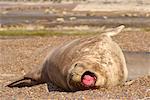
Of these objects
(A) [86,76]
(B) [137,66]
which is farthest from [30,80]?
(A) [86,76]

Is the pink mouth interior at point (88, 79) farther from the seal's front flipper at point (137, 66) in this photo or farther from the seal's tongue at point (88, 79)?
the seal's front flipper at point (137, 66)

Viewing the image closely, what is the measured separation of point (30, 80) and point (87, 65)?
3093mm

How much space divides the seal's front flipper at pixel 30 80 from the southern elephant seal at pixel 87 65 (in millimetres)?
414


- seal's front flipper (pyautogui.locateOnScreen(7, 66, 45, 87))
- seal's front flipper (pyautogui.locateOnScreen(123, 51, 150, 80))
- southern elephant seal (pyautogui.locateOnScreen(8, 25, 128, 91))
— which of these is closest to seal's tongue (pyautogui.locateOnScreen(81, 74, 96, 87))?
southern elephant seal (pyautogui.locateOnScreen(8, 25, 128, 91))

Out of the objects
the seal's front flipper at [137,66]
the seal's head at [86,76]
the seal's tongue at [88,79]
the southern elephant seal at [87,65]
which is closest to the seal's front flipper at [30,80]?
the southern elephant seal at [87,65]

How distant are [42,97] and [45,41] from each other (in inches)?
666

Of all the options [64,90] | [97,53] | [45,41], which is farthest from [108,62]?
[45,41]

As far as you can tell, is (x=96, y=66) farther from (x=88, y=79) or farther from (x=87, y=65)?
(x=88, y=79)

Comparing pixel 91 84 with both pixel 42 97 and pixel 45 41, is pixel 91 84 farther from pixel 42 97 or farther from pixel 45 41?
pixel 45 41

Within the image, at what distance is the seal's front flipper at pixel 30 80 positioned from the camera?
1249 cm

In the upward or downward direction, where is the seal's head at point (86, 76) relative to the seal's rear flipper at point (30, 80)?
upward

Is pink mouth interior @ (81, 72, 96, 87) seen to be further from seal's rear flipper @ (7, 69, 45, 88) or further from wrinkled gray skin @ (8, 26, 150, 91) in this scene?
seal's rear flipper @ (7, 69, 45, 88)

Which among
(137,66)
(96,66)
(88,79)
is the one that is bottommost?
(137,66)

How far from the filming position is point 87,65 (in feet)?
32.7
